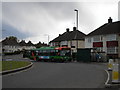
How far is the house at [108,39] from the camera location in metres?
40.5

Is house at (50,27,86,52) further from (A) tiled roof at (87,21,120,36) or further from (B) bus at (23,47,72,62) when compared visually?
(B) bus at (23,47,72,62)

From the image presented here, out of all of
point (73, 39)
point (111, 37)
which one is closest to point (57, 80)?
point (111, 37)

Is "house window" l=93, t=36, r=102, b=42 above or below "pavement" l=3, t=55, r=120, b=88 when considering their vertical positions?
above

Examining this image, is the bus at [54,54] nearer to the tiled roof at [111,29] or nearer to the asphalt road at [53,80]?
the tiled roof at [111,29]

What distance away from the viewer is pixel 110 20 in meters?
48.2

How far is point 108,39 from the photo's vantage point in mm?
42875

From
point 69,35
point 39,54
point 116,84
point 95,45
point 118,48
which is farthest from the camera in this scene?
point 69,35

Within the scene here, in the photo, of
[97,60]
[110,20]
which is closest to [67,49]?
[97,60]

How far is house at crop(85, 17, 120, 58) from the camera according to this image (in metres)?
40.5

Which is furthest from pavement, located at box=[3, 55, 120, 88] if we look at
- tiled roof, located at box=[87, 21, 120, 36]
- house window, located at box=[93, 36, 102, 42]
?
house window, located at box=[93, 36, 102, 42]

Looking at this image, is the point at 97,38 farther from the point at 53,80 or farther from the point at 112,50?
the point at 53,80

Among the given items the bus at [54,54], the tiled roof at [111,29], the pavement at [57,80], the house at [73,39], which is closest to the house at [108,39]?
the tiled roof at [111,29]

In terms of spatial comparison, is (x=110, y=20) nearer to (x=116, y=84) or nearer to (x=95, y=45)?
(x=95, y=45)

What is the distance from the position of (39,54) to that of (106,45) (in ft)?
56.3
